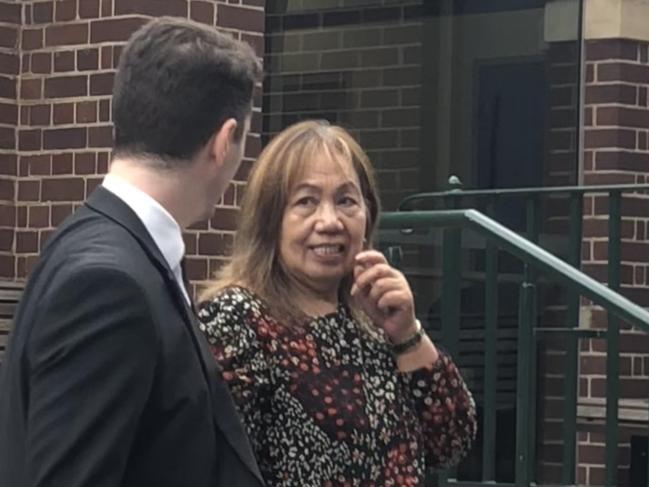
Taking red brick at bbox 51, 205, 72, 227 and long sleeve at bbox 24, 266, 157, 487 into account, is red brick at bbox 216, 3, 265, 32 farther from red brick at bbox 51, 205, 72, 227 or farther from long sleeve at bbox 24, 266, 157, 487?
long sleeve at bbox 24, 266, 157, 487

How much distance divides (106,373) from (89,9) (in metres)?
3.71

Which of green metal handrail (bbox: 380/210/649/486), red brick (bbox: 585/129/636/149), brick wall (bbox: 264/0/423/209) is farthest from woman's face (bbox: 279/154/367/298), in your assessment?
red brick (bbox: 585/129/636/149)

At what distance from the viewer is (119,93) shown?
7.94 ft

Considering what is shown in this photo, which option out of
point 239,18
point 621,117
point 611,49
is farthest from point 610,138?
point 239,18

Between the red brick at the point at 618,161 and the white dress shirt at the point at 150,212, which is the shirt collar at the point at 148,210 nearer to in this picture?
the white dress shirt at the point at 150,212

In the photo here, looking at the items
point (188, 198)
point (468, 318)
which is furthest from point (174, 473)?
point (468, 318)

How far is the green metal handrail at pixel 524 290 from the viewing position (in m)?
5.01

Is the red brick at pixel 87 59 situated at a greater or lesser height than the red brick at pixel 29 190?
greater

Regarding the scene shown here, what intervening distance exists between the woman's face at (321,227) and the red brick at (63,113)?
107 inches

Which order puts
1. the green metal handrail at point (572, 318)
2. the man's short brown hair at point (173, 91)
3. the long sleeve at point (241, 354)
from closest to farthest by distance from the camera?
the man's short brown hair at point (173, 91)
the long sleeve at point (241, 354)
the green metal handrail at point (572, 318)

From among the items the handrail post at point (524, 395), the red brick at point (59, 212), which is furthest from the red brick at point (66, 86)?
the handrail post at point (524, 395)

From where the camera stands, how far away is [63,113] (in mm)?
5844

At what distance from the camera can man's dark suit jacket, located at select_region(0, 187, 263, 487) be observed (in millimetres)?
2221

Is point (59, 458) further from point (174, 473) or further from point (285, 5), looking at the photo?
point (285, 5)
